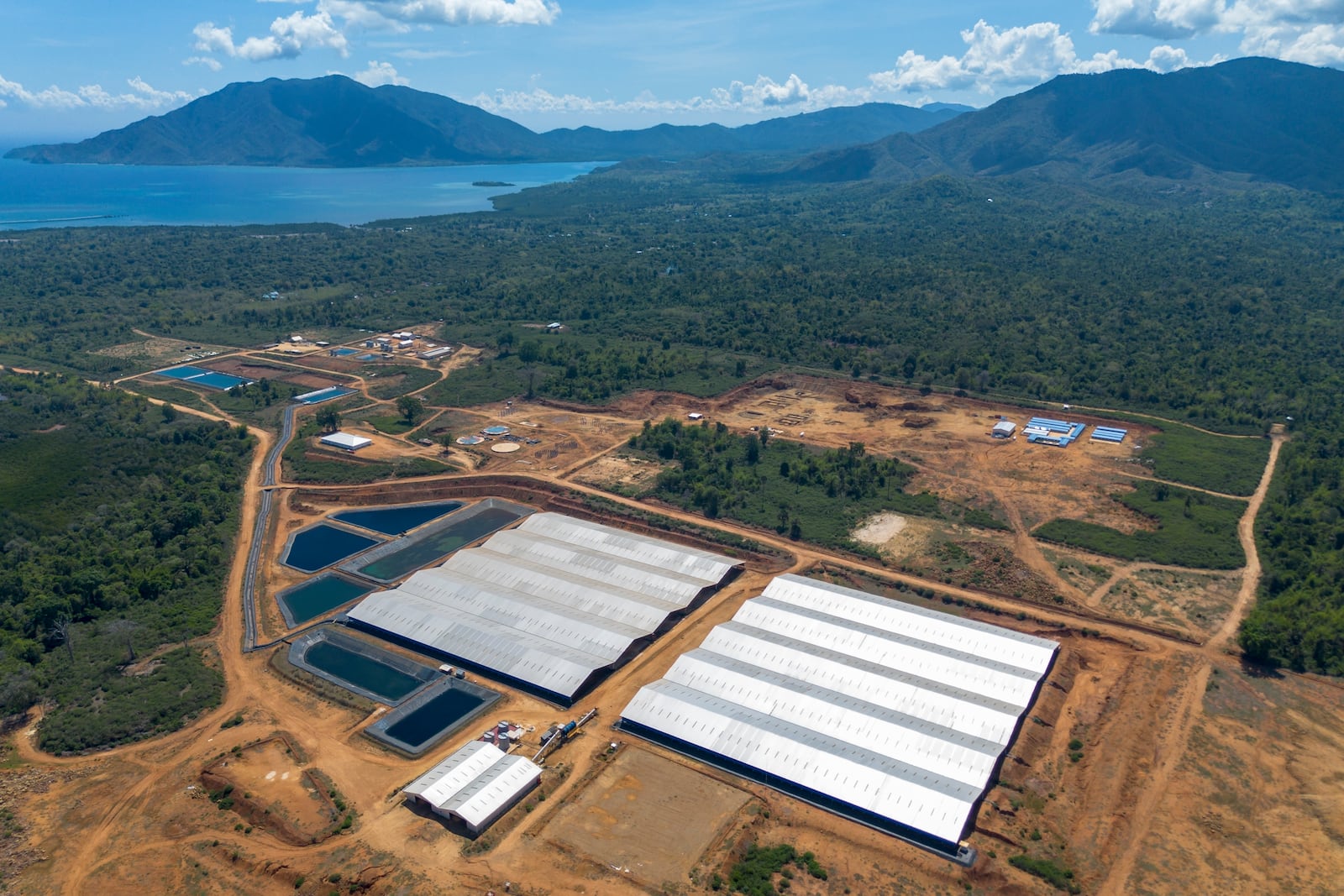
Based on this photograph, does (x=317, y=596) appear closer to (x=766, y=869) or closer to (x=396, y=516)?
(x=396, y=516)

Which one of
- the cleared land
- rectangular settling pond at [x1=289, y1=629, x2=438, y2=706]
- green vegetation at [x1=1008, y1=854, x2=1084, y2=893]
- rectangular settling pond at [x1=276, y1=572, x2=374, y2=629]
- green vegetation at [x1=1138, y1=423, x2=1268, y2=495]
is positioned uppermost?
green vegetation at [x1=1138, y1=423, x2=1268, y2=495]

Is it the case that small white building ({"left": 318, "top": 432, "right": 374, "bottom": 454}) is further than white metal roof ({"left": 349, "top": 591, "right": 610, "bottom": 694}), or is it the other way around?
small white building ({"left": 318, "top": 432, "right": 374, "bottom": 454})

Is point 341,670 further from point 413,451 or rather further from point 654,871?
point 413,451

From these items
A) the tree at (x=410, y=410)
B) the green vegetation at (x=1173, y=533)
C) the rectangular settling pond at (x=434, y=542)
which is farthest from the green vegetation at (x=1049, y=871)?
the tree at (x=410, y=410)

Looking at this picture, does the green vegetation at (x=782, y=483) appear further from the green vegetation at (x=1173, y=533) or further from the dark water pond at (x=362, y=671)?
the dark water pond at (x=362, y=671)

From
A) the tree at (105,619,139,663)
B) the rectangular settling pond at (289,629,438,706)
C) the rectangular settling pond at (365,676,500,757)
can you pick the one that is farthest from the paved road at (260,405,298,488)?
the rectangular settling pond at (365,676,500,757)

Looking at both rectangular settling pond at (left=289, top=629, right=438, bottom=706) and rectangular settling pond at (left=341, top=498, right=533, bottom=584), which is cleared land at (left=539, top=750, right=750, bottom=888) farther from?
rectangular settling pond at (left=341, top=498, right=533, bottom=584)
